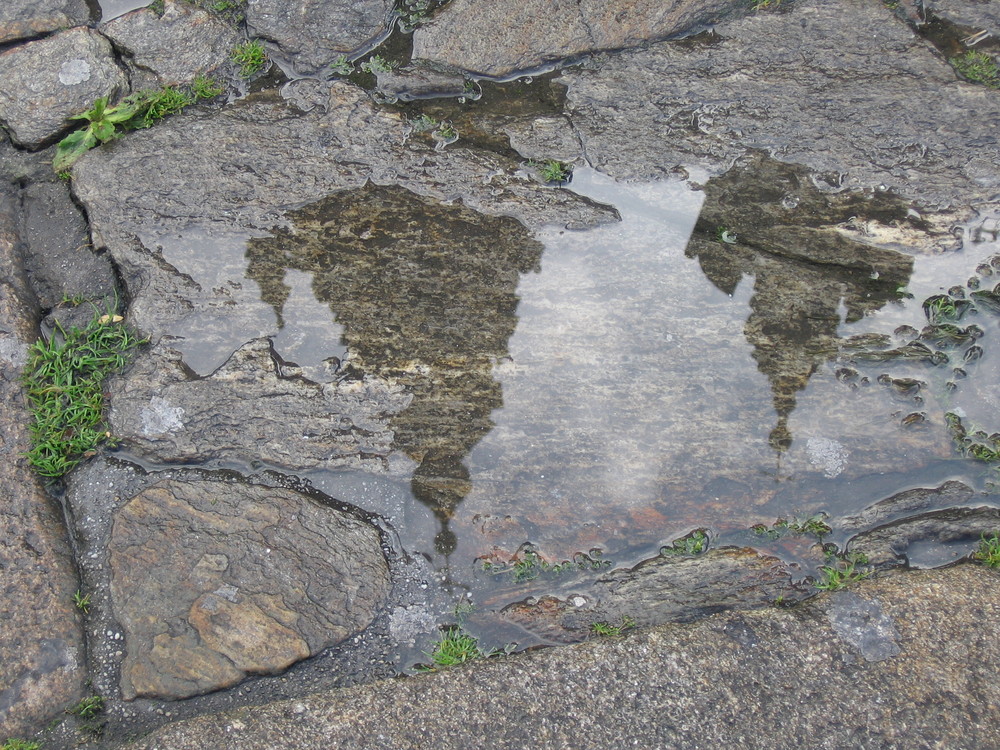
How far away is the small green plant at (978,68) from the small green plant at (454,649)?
3404 millimetres

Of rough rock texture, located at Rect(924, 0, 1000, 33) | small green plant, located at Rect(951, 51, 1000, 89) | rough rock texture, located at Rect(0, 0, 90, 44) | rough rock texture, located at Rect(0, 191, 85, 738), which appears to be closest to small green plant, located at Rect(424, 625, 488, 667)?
rough rock texture, located at Rect(0, 191, 85, 738)

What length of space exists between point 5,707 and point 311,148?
8.05 ft

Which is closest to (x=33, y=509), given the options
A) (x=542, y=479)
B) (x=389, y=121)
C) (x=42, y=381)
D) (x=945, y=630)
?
(x=42, y=381)

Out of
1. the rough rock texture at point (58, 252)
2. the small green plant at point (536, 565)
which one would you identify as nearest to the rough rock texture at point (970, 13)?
the small green plant at point (536, 565)

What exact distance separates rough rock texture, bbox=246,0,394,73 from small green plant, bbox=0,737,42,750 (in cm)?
303

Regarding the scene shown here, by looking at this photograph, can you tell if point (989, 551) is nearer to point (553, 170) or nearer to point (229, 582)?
point (553, 170)

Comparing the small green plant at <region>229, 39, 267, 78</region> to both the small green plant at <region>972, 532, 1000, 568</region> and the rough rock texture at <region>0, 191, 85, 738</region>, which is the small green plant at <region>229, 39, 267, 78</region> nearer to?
the rough rock texture at <region>0, 191, 85, 738</region>

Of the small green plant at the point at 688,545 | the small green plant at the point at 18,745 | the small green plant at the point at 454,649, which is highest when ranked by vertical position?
the small green plant at the point at 688,545

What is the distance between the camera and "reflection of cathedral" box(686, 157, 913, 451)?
2936 millimetres

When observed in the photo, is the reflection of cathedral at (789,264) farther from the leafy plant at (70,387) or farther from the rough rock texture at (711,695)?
the leafy plant at (70,387)

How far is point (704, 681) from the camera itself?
2.14 metres

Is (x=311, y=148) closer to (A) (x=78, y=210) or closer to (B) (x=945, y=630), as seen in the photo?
(A) (x=78, y=210)

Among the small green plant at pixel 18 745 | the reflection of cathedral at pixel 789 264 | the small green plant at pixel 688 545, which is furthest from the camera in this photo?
the reflection of cathedral at pixel 789 264

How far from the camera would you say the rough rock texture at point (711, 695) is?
2.05 m
